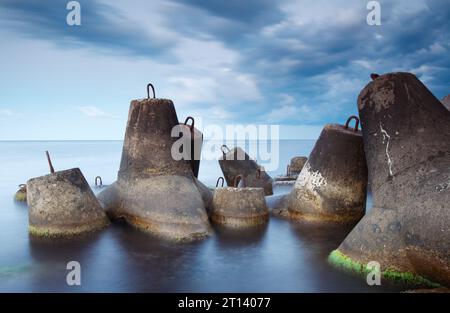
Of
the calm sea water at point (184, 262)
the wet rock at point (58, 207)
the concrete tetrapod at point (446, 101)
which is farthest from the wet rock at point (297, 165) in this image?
the wet rock at point (58, 207)

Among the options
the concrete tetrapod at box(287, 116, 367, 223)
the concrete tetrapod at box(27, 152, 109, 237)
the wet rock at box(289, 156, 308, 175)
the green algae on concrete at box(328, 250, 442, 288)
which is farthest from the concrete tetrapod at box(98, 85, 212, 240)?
the wet rock at box(289, 156, 308, 175)

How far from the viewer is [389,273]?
16.2 ft

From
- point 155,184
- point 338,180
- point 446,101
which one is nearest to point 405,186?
point 338,180

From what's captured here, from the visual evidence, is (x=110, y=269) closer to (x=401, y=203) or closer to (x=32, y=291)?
(x=32, y=291)

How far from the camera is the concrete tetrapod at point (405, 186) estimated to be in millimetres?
4637

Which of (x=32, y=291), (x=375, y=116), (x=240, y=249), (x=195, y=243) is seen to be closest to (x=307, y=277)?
(x=240, y=249)

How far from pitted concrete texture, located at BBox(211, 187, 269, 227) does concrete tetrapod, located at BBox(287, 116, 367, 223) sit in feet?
3.52

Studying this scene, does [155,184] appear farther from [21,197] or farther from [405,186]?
[21,197]

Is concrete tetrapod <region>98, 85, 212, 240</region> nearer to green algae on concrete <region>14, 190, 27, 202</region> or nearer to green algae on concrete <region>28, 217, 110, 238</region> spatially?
green algae on concrete <region>28, 217, 110, 238</region>

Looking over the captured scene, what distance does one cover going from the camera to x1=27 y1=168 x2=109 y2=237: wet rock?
6.98 m

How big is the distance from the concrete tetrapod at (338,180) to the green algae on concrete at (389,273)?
2.31 m

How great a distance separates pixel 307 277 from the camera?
5453mm
